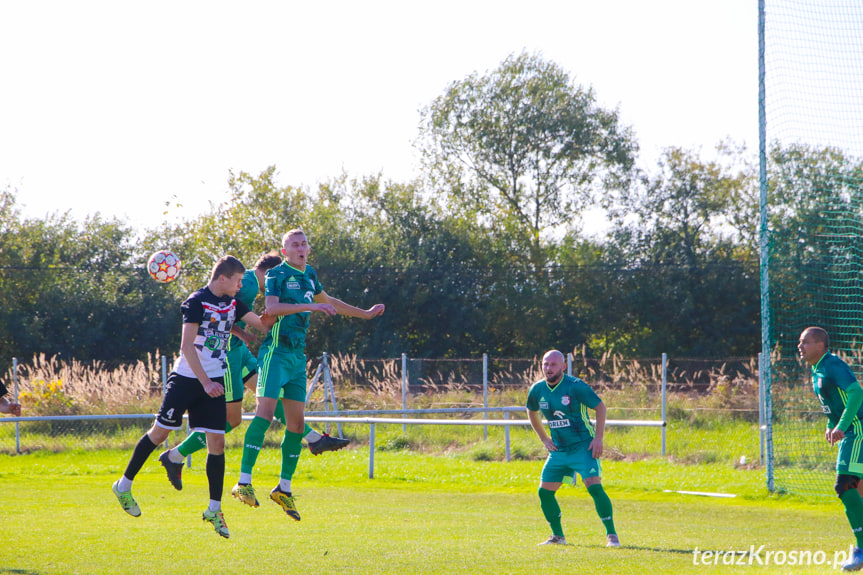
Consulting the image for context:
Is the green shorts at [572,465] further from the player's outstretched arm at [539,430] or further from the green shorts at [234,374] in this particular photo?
the green shorts at [234,374]

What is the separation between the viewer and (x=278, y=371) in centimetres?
757

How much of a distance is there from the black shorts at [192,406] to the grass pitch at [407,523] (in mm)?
1077

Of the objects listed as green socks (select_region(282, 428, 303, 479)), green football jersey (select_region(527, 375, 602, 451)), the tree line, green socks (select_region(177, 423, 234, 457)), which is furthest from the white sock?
the tree line

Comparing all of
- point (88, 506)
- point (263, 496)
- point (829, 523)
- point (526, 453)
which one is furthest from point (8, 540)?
point (526, 453)

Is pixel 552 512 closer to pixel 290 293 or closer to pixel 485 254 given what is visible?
pixel 290 293

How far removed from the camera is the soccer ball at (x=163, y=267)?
10734mm

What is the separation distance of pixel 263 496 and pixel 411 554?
5.26m

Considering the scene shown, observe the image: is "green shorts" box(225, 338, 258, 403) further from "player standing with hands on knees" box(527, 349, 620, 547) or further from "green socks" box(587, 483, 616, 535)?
"green socks" box(587, 483, 616, 535)

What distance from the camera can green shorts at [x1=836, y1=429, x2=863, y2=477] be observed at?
8.15m

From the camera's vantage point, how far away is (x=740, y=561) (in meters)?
7.92

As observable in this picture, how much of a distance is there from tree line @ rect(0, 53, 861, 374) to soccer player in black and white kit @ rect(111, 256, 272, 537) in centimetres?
2758

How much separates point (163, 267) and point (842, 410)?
733 cm

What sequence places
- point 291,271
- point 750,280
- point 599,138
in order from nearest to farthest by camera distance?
1. point 291,271
2. point 750,280
3. point 599,138

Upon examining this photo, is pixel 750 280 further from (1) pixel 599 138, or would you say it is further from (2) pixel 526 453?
(2) pixel 526 453
